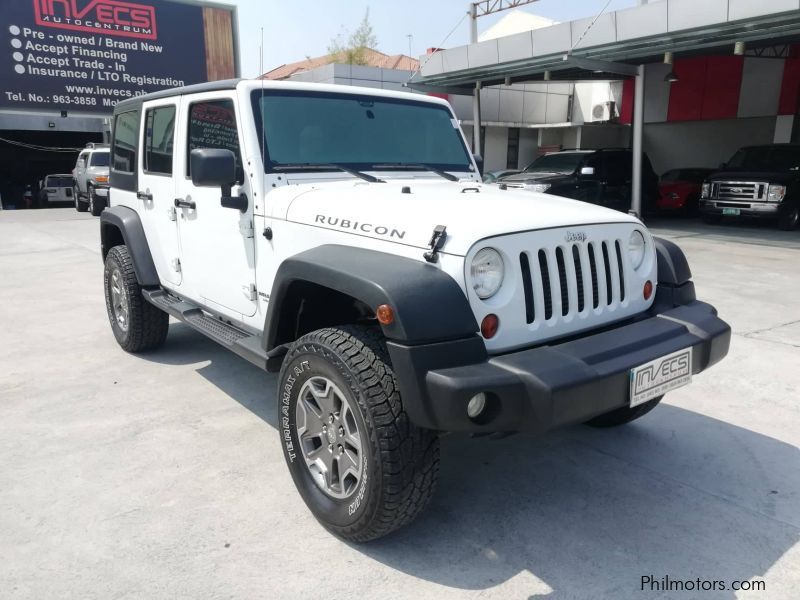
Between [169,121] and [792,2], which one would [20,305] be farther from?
[792,2]

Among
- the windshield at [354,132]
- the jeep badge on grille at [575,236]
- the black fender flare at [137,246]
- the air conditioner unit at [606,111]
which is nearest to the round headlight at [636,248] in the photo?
the jeep badge on grille at [575,236]

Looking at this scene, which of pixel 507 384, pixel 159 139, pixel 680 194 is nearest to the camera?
pixel 507 384

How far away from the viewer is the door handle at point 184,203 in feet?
12.6

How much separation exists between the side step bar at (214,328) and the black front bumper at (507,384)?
3.50ft

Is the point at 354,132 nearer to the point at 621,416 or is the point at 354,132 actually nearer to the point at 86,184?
the point at 621,416

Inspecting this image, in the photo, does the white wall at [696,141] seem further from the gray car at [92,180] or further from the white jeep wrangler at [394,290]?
the white jeep wrangler at [394,290]

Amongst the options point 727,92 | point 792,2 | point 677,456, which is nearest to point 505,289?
point 677,456

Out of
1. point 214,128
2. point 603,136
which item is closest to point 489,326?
point 214,128

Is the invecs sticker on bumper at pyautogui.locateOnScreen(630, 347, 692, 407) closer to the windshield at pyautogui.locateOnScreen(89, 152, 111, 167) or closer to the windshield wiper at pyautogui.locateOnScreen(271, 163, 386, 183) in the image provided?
the windshield wiper at pyautogui.locateOnScreen(271, 163, 386, 183)

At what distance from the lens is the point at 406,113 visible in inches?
152

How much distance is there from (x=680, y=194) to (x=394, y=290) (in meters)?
15.0

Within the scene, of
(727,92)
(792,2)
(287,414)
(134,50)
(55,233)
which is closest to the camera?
(287,414)

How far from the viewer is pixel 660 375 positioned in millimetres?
2566

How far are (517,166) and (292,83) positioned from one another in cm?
2216
